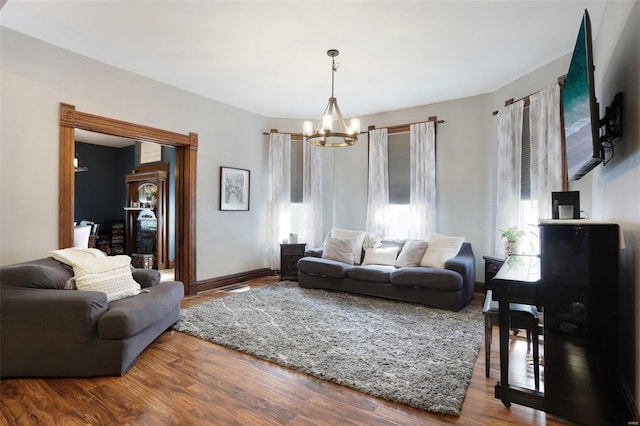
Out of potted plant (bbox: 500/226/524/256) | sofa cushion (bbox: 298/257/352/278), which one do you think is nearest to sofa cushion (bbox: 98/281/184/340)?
sofa cushion (bbox: 298/257/352/278)

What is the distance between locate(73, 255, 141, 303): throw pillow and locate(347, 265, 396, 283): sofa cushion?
112 inches

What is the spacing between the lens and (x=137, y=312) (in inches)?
102

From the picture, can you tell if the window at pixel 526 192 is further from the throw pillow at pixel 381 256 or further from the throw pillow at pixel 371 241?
the throw pillow at pixel 371 241

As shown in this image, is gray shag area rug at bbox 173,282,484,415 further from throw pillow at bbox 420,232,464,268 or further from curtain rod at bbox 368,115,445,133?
curtain rod at bbox 368,115,445,133

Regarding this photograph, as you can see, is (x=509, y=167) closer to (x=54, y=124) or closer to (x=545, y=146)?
(x=545, y=146)

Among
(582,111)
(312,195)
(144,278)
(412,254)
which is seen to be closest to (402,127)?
(312,195)

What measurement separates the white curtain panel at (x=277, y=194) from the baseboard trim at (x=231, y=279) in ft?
0.56

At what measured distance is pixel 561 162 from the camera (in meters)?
3.70

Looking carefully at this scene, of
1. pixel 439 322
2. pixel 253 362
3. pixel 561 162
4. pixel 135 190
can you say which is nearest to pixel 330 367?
pixel 253 362

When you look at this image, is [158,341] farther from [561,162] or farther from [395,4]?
[561,162]

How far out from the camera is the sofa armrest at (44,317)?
2.35 metres

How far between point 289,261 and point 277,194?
1.34 meters

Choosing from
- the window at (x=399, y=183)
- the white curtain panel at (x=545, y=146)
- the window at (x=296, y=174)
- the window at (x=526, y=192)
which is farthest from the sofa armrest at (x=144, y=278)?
the white curtain panel at (x=545, y=146)

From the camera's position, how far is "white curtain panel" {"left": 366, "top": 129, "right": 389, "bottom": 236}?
5.71m
